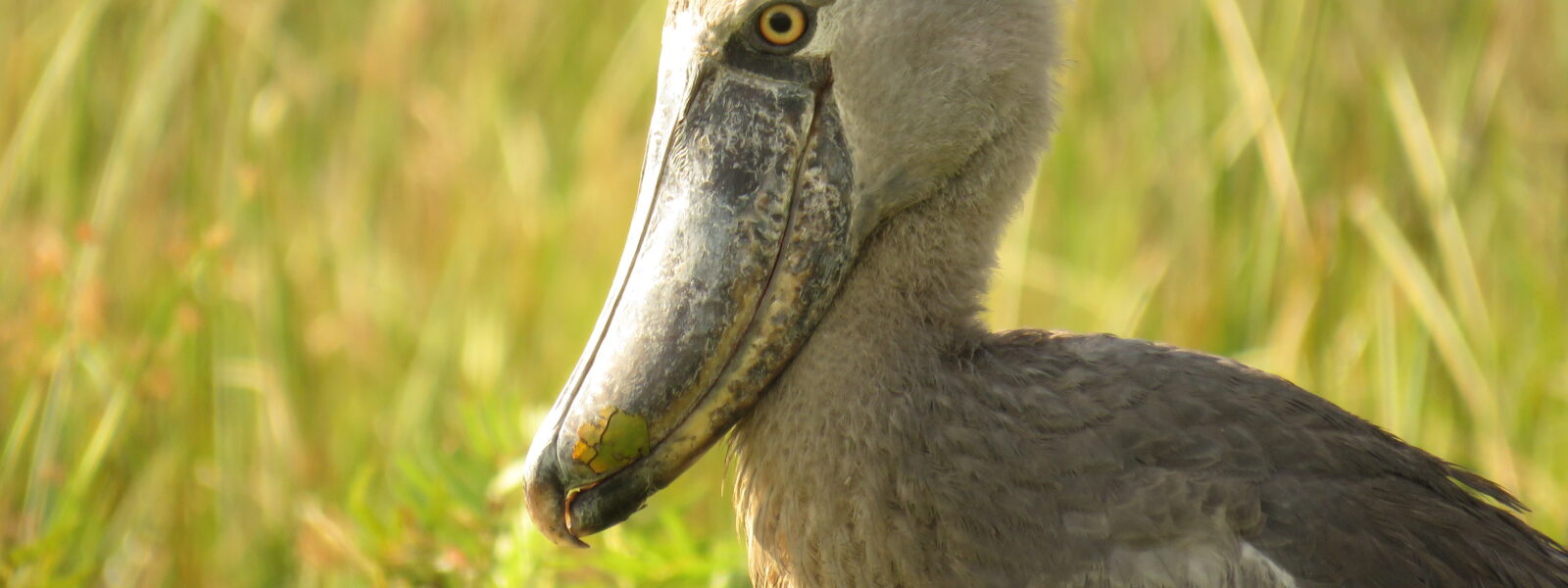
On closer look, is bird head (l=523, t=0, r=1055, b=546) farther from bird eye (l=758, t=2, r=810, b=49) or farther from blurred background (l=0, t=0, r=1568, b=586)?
blurred background (l=0, t=0, r=1568, b=586)

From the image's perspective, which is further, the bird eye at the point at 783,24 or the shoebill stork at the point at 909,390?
the bird eye at the point at 783,24

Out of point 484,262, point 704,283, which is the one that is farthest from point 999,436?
point 484,262

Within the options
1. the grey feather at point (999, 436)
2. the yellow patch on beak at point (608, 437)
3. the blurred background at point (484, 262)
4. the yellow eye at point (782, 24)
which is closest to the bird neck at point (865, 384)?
the grey feather at point (999, 436)

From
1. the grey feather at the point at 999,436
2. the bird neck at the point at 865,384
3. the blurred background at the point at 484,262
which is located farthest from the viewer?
the blurred background at the point at 484,262

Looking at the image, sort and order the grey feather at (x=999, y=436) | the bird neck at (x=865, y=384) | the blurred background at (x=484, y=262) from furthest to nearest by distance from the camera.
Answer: the blurred background at (x=484, y=262), the bird neck at (x=865, y=384), the grey feather at (x=999, y=436)

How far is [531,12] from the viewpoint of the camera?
191 inches

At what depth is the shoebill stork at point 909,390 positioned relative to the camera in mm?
1735

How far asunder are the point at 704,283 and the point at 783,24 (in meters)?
0.35

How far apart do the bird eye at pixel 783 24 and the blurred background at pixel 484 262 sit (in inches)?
45.1

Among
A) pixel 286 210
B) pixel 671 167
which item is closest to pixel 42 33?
pixel 286 210

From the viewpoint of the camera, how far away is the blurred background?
3053mm

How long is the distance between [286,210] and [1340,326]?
2.88m

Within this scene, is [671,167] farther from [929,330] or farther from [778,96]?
[929,330]

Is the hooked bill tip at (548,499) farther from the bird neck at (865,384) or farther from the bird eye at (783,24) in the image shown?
the bird eye at (783,24)
